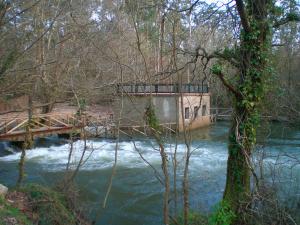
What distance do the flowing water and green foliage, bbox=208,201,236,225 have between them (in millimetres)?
1343

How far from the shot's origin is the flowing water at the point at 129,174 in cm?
1081

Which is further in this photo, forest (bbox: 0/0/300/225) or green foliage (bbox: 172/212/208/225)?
green foliage (bbox: 172/212/208/225)

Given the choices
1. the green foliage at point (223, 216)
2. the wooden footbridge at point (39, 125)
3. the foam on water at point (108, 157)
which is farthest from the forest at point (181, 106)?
the wooden footbridge at point (39, 125)

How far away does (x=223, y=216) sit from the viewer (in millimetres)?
8234

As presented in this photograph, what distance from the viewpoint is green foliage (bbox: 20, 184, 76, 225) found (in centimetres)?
782

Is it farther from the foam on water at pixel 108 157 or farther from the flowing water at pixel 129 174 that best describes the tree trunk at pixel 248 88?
the foam on water at pixel 108 157

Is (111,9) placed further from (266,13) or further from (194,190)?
→ (266,13)

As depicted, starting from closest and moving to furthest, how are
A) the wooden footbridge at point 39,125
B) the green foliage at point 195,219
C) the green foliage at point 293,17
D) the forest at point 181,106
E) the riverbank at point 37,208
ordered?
the riverbank at point 37,208, the forest at point 181,106, the green foliage at point 293,17, the green foliage at point 195,219, the wooden footbridge at point 39,125

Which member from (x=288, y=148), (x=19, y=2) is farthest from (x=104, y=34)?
(x=288, y=148)

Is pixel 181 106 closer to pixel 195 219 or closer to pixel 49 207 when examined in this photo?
pixel 195 219

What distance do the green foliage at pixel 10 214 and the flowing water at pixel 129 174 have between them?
7.12 ft

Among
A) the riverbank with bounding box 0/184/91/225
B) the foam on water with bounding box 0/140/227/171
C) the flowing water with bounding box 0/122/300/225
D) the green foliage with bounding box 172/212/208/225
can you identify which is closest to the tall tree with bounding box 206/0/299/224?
the flowing water with bounding box 0/122/300/225

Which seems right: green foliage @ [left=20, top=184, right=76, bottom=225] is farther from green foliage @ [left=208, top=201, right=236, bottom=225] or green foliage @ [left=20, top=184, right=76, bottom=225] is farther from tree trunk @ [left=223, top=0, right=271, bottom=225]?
tree trunk @ [left=223, top=0, right=271, bottom=225]

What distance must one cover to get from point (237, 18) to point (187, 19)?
1.27m
